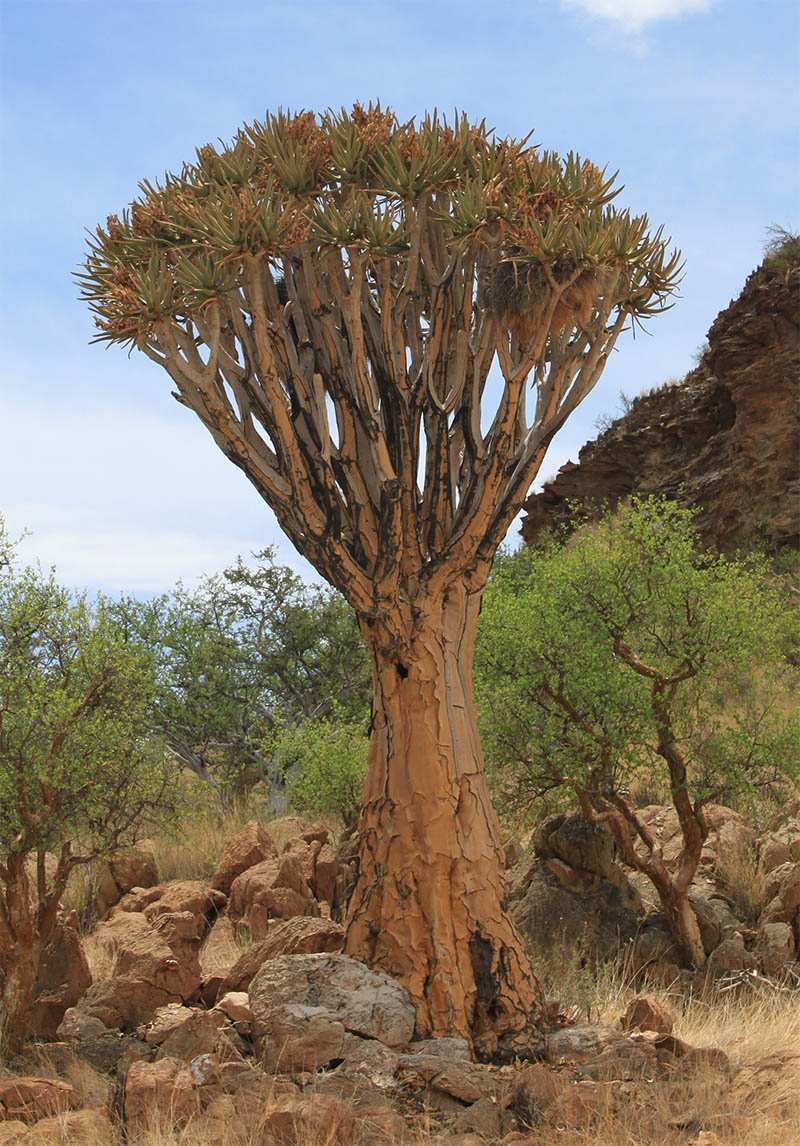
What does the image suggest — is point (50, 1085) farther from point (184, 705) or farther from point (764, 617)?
point (184, 705)

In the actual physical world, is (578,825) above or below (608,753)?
below

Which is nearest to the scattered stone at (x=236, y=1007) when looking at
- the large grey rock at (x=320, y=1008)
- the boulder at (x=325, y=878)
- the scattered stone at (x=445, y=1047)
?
the large grey rock at (x=320, y=1008)

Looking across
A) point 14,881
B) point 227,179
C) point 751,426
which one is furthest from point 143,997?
point 751,426

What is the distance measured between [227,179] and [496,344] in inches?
92.5

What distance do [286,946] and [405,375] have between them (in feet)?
14.5

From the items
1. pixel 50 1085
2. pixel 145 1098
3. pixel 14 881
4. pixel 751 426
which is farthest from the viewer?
pixel 751 426

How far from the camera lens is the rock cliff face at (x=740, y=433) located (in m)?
23.2

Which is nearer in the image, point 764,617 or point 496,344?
point 496,344

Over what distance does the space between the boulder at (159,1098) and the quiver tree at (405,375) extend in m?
1.69

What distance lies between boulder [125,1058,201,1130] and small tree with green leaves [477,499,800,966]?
460 cm

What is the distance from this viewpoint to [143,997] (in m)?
7.45

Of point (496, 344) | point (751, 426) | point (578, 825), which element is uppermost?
point (751, 426)

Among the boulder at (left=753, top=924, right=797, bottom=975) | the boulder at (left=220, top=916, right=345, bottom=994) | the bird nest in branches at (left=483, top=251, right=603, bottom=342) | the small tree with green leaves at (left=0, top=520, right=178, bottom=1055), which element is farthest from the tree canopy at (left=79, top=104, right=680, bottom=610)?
the boulder at (left=753, top=924, right=797, bottom=975)

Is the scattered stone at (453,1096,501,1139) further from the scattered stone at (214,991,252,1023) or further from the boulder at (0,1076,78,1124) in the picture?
the boulder at (0,1076,78,1124)
